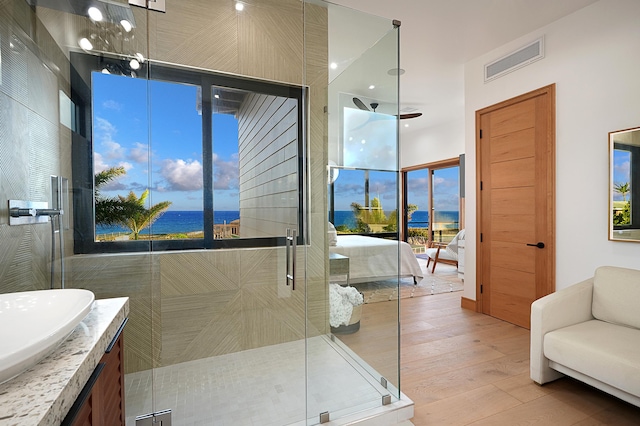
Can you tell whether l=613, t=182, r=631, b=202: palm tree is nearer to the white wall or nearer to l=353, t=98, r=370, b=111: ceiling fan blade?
the white wall

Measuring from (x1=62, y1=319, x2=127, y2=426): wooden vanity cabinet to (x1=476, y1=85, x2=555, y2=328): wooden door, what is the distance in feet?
11.7

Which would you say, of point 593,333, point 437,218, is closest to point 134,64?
point 593,333

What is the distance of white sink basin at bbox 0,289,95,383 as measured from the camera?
621 mm

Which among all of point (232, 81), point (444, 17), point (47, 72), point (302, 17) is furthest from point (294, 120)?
point (444, 17)

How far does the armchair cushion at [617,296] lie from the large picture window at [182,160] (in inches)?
90.1

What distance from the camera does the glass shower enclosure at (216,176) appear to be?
5.78ft

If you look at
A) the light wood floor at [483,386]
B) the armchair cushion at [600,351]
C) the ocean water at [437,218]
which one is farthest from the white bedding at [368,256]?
the ocean water at [437,218]

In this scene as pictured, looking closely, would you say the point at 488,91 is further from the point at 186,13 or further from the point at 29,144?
the point at 29,144

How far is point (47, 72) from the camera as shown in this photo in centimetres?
166

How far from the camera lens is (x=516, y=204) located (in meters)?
3.44

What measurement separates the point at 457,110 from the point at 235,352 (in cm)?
579

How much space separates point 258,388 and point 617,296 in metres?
2.59

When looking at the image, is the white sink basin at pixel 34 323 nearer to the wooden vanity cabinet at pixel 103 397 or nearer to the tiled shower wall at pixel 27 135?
the wooden vanity cabinet at pixel 103 397

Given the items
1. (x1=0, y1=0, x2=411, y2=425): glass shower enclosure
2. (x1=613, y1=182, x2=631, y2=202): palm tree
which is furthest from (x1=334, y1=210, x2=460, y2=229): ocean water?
(x1=0, y1=0, x2=411, y2=425): glass shower enclosure
